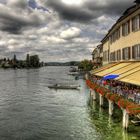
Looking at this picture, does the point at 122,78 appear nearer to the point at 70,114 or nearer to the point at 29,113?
the point at 70,114

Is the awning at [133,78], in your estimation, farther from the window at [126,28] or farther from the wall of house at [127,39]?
the window at [126,28]

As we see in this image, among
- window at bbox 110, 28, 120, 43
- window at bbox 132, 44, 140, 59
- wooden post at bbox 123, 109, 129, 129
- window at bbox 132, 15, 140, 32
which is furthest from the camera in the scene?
window at bbox 110, 28, 120, 43

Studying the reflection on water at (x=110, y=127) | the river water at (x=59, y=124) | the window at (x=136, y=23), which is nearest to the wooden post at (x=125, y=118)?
the reflection on water at (x=110, y=127)

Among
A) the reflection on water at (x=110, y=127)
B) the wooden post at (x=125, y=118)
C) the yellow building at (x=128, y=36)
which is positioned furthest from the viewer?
the yellow building at (x=128, y=36)

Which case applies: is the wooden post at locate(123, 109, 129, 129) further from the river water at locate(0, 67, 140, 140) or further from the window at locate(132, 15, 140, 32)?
the window at locate(132, 15, 140, 32)

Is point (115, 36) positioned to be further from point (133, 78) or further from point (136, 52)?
point (133, 78)

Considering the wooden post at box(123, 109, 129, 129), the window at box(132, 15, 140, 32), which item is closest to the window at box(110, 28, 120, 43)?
the window at box(132, 15, 140, 32)

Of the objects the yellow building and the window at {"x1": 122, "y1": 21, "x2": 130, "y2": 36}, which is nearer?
the yellow building

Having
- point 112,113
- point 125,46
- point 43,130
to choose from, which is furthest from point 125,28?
point 43,130

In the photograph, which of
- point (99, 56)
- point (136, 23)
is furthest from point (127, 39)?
point (99, 56)

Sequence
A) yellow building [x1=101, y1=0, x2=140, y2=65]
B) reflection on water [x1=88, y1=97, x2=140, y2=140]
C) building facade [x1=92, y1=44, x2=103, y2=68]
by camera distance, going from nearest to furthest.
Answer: reflection on water [x1=88, y1=97, x2=140, y2=140] → yellow building [x1=101, y1=0, x2=140, y2=65] → building facade [x1=92, y1=44, x2=103, y2=68]

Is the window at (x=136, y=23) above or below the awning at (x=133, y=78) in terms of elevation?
above

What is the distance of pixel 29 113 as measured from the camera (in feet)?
148

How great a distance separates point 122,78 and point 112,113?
24.2ft
